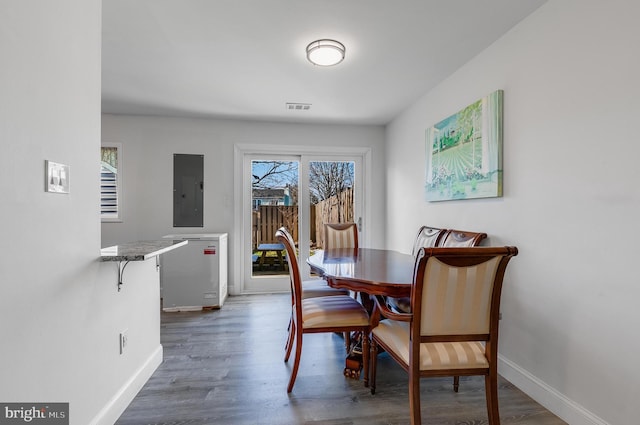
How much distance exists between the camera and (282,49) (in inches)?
85.8

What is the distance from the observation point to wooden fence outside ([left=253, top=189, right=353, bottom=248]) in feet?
13.2

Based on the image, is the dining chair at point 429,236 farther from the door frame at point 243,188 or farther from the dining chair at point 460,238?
the door frame at point 243,188

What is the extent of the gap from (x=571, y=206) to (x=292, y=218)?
3097 mm

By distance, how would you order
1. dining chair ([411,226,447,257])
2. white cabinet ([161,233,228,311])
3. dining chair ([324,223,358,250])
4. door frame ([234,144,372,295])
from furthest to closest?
door frame ([234,144,372,295]), white cabinet ([161,233,228,311]), dining chair ([324,223,358,250]), dining chair ([411,226,447,257])

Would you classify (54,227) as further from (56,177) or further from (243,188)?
(243,188)

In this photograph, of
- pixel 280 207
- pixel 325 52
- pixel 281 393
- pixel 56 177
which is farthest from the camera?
pixel 280 207

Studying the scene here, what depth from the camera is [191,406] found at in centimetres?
166

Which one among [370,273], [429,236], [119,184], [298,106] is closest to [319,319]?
[370,273]

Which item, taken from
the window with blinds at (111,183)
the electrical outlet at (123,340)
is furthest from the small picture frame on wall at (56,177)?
the window with blinds at (111,183)

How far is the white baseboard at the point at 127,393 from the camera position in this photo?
144cm

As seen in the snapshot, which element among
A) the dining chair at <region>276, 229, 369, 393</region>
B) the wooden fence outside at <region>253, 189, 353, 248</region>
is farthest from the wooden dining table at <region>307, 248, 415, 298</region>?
the wooden fence outside at <region>253, 189, 353, 248</region>

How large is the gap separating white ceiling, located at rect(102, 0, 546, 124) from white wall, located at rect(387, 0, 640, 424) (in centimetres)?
40

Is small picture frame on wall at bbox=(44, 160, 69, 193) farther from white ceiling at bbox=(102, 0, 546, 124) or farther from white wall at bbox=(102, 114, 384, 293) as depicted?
A: white wall at bbox=(102, 114, 384, 293)

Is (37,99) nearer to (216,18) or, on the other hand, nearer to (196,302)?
(216,18)
